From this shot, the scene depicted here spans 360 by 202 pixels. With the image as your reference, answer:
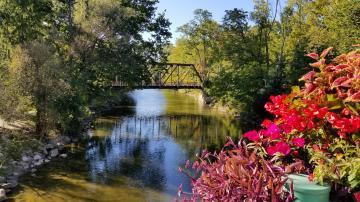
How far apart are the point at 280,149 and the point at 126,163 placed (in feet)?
35.0

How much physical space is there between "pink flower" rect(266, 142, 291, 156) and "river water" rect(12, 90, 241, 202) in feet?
22.8

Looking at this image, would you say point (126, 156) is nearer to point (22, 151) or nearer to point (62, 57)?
point (22, 151)

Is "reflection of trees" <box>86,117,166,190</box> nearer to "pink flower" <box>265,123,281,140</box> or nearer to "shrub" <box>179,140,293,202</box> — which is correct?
"pink flower" <box>265,123,281,140</box>

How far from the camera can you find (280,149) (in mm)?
2742

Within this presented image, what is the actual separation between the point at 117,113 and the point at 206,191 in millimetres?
25320

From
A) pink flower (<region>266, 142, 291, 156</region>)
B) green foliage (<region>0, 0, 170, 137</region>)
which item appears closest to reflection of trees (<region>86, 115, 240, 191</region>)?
green foliage (<region>0, 0, 170, 137</region>)

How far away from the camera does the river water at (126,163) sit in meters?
9.73

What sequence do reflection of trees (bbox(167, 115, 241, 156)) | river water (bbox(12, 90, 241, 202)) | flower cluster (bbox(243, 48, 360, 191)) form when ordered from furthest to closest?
reflection of trees (bbox(167, 115, 241, 156)), river water (bbox(12, 90, 241, 202)), flower cluster (bbox(243, 48, 360, 191))

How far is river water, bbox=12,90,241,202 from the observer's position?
9.73 metres

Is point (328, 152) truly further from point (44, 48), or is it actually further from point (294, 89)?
point (44, 48)

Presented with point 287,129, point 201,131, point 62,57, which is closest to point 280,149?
point 287,129

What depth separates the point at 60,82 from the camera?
47.7ft

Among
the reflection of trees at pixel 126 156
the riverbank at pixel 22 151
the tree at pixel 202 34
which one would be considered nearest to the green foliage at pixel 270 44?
the tree at pixel 202 34

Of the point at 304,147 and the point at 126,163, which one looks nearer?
the point at 304,147
